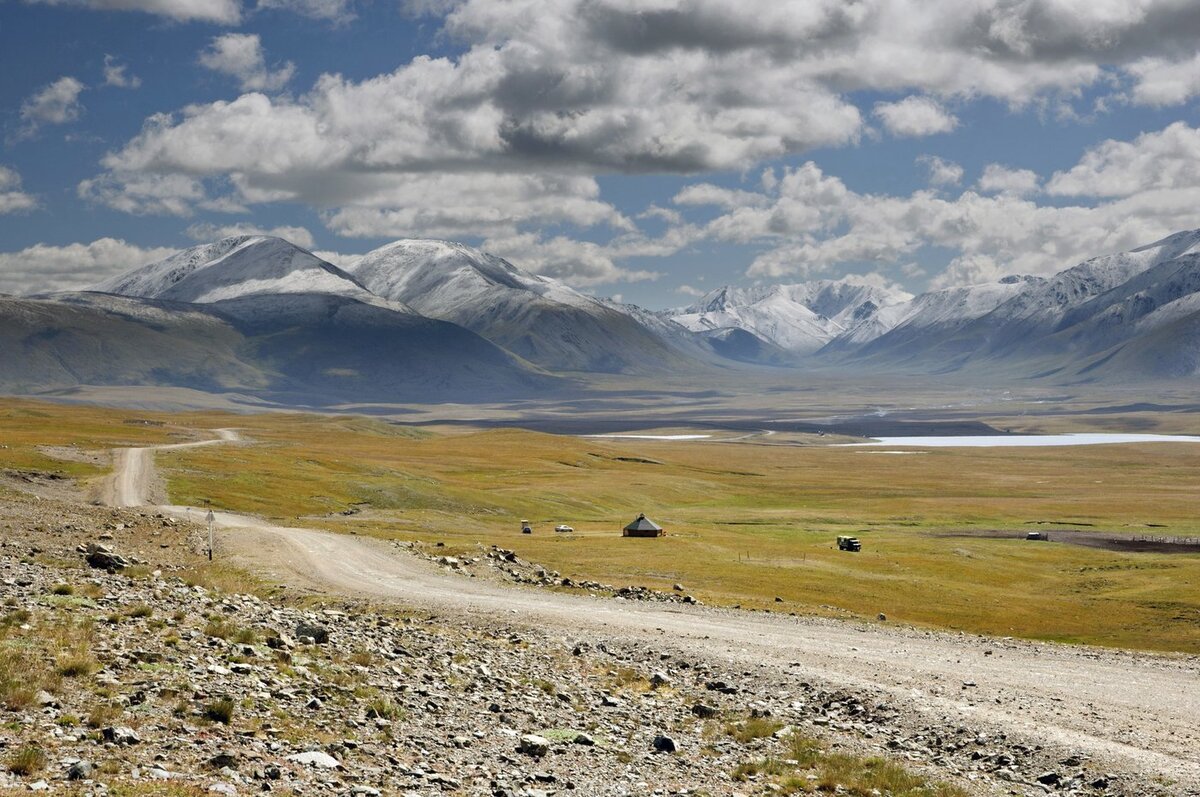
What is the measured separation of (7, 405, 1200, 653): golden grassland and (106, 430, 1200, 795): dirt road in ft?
38.3

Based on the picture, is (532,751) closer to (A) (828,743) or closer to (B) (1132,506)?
(A) (828,743)

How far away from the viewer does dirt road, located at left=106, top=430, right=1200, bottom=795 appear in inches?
1067

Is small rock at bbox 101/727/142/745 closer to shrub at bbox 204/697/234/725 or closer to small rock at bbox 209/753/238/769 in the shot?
small rock at bbox 209/753/238/769

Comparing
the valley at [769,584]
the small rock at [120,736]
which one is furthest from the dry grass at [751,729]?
the small rock at [120,736]

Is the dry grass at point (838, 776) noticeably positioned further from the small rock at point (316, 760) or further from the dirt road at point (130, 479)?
the dirt road at point (130, 479)

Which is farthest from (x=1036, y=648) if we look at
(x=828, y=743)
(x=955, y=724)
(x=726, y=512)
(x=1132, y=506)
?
(x=1132, y=506)

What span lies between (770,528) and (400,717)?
351 ft

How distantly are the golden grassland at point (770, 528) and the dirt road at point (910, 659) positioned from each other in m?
11.7

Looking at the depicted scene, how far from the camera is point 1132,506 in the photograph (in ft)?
561

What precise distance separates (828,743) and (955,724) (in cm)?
406

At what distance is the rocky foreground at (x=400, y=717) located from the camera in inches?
725

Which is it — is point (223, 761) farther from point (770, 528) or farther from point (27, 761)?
point (770, 528)

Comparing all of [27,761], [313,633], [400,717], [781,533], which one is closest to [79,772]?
[27,761]

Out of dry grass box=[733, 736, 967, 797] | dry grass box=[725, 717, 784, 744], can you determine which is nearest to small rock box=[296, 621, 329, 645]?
dry grass box=[725, 717, 784, 744]
